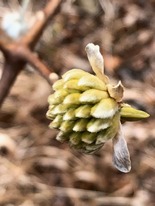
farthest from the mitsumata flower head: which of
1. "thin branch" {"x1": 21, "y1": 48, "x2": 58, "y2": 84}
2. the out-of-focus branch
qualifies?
the out-of-focus branch

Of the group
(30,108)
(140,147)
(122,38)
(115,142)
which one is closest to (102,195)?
(140,147)

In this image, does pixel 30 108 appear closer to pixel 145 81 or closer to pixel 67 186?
pixel 67 186

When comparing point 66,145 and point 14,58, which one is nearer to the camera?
point 14,58

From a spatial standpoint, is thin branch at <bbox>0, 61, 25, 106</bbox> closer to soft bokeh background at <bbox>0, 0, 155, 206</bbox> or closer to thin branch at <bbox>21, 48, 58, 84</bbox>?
thin branch at <bbox>21, 48, 58, 84</bbox>

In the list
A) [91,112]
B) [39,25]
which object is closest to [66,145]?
[39,25]

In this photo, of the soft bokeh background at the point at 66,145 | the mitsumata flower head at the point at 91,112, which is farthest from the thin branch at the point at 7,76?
the soft bokeh background at the point at 66,145

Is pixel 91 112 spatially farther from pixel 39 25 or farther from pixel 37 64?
pixel 39 25
